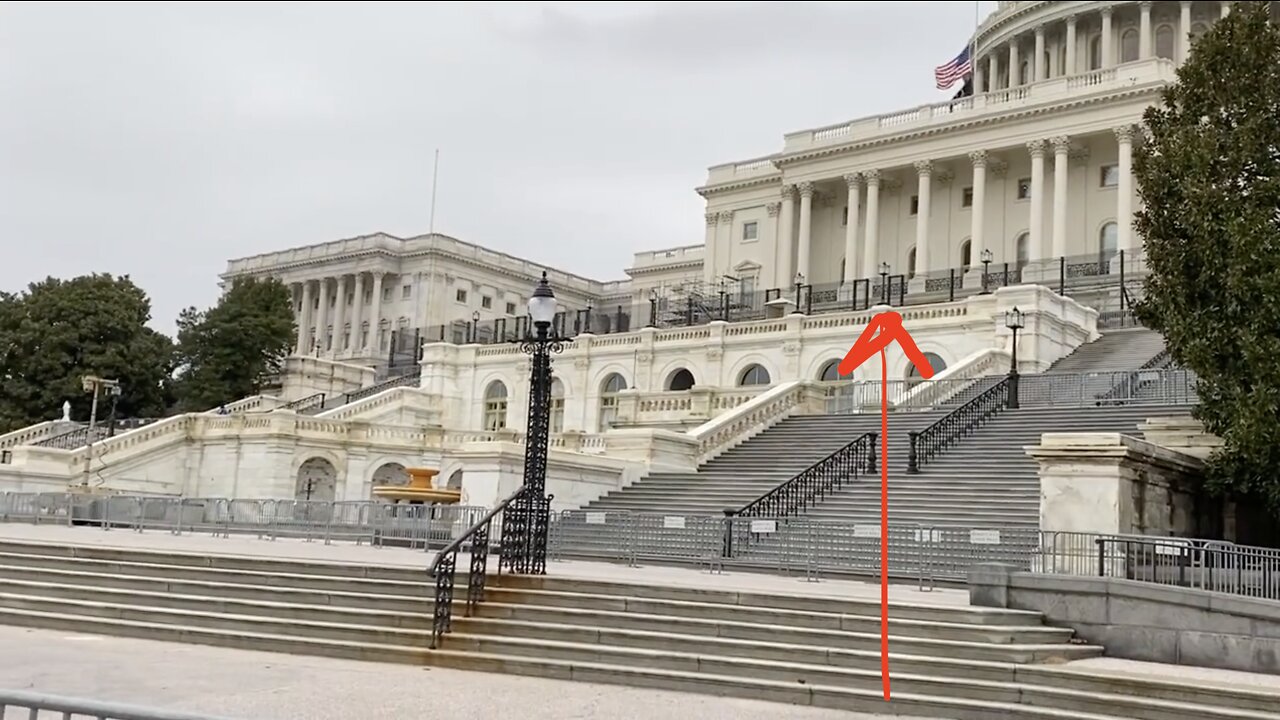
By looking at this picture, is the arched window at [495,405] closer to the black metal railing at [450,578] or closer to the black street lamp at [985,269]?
the black street lamp at [985,269]

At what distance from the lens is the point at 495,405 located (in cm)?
5462

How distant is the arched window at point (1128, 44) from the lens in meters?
84.5

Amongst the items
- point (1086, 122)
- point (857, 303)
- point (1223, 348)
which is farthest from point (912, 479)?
point (1086, 122)

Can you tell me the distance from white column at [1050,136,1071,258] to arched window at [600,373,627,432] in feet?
80.1

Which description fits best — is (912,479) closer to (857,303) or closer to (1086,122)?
(857,303)

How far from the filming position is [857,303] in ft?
201

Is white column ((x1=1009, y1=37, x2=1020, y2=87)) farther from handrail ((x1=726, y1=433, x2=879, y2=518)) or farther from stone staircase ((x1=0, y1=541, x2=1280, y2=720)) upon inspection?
stone staircase ((x1=0, y1=541, x2=1280, y2=720))

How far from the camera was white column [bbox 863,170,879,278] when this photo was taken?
70938mm

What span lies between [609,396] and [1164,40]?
5176 centimetres

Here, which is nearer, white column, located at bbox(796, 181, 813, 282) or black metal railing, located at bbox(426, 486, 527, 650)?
black metal railing, located at bbox(426, 486, 527, 650)

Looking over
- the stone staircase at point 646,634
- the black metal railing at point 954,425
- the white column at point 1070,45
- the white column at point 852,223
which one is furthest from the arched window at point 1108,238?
the stone staircase at point 646,634

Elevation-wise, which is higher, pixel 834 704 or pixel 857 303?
pixel 857 303

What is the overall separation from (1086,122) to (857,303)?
1508 centimetres

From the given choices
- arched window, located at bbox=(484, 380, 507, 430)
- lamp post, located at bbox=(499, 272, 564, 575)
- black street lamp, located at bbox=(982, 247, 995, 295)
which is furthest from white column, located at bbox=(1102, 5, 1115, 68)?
lamp post, located at bbox=(499, 272, 564, 575)
